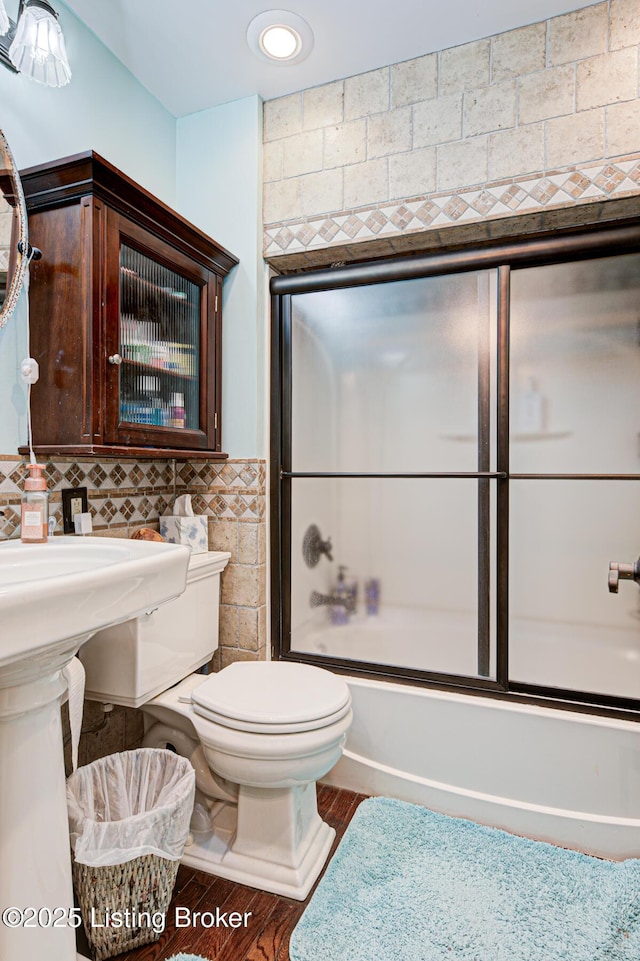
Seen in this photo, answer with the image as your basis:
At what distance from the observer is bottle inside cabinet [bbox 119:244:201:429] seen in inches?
58.9

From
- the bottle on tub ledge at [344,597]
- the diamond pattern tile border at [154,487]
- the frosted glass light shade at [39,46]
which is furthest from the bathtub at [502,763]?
the frosted glass light shade at [39,46]

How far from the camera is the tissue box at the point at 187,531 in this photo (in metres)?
1.90

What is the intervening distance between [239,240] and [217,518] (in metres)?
1.03

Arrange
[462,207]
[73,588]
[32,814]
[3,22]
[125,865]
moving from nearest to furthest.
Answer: [73,588] < [32,814] < [125,865] < [3,22] < [462,207]

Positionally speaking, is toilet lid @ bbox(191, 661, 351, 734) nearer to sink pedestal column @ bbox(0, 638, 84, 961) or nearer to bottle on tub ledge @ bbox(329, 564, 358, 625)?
bottle on tub ledge @ bbox(329, 564, 358, 625)

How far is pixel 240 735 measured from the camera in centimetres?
136

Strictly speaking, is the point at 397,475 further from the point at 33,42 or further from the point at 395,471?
the point at 33,42

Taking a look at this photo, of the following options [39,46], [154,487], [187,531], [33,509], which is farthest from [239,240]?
[33,509]

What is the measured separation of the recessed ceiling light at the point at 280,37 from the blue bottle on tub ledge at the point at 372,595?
1.76 metres

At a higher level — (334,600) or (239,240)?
(239,240)

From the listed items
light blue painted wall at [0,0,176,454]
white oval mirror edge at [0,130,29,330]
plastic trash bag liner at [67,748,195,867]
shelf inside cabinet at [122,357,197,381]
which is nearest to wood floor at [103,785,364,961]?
plastic trash bag liner at [67,748,195,867]

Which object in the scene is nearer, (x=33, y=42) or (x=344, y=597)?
(x=33, y=42)

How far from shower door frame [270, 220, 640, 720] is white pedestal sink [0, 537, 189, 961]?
37.0 inches

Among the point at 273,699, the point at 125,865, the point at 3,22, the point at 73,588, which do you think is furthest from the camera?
the point at 273,699
